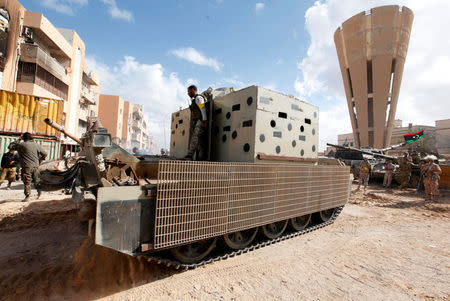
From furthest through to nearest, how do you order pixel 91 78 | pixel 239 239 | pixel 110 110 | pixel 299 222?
pixel 110 110 → pixel 91 78 → pixel 299 222 → pixel 239 239

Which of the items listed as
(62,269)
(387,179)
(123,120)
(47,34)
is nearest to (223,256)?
(62,269)

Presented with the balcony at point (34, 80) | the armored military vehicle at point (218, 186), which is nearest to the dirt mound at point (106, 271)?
the armored military vehicle at point (218, 186)

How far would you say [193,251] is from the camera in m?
3.09

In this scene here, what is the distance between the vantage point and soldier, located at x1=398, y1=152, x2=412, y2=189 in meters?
11.7

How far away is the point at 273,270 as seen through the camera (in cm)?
301

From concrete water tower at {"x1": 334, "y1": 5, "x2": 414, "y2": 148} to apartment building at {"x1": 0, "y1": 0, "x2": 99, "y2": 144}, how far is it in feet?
104

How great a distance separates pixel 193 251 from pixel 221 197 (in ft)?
3.06

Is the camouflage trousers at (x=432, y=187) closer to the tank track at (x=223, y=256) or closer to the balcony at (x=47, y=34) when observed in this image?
the tank track at (x=223, y=256)

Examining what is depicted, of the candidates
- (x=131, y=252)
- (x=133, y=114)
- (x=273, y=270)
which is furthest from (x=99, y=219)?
(x=133, y=114)

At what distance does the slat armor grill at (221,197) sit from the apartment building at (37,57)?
16.2m

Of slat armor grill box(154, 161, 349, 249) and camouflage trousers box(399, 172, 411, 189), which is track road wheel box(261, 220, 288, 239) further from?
camouflage trousers box(399, 172, 411, 189)

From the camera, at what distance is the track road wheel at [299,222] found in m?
4.44

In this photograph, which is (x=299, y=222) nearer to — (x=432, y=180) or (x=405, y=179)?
(x=432, y=180)

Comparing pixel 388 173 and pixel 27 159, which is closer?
pixel 27 159
